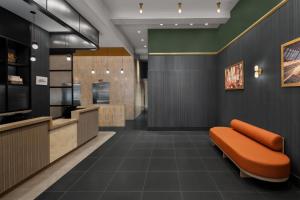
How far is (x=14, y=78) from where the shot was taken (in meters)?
5.53

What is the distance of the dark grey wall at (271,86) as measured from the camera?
11.4 ft

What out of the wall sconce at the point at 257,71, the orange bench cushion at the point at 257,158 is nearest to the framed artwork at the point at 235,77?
the wall sconce at the point at 257,71

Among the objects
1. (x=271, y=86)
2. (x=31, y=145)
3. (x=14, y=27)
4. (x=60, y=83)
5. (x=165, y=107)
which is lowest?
(x=31, y=145)

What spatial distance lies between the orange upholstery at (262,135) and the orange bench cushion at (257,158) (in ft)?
0.32

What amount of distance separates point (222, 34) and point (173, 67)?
86.4 inches

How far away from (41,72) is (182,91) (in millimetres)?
5158

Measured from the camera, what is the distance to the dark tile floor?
10.5 feet

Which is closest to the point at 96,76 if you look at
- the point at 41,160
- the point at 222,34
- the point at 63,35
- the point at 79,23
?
the point at 63,35

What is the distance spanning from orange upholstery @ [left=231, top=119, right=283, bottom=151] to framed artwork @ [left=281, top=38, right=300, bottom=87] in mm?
973

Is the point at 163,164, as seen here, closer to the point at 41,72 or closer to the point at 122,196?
the point at 122,196

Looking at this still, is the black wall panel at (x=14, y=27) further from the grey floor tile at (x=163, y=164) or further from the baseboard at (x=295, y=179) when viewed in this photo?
the baseboard at (x=295, y=179)

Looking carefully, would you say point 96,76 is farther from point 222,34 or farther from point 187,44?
point 222,34

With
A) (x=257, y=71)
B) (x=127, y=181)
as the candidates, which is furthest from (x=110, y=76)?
(x=127, y=181)

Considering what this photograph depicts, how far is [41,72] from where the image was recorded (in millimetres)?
6582
